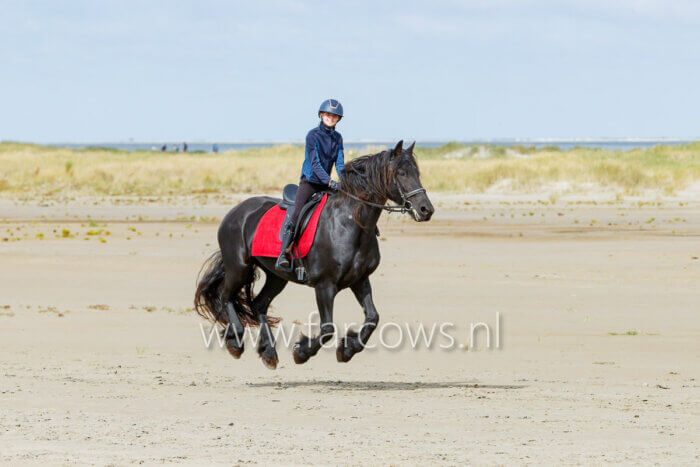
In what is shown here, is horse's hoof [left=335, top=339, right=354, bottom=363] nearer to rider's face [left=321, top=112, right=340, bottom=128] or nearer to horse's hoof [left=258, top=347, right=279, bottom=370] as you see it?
horse's hoof [left=258, top=347, right=279, bottom=370]

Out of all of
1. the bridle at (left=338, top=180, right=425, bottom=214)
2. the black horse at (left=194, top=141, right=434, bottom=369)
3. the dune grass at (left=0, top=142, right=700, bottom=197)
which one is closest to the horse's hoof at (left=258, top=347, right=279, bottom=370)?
the black horse at (left=194, top=141, right=434, bottom=369)

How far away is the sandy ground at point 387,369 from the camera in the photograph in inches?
310

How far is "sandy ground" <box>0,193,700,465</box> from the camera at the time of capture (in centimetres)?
788

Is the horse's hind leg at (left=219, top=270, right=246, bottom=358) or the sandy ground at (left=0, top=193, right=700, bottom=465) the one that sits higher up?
the horse's hind leg at (left=219, top=270, right=246, bottom=358)

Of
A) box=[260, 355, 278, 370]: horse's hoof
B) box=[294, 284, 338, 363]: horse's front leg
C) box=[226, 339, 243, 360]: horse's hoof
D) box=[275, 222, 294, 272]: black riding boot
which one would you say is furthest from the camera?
box=[226, 339, 243, 360]: horse's hoof

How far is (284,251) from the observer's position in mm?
10719

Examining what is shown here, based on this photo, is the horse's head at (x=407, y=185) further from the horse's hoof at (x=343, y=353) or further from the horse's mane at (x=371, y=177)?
the horse's hoof at (x=343, y=353)

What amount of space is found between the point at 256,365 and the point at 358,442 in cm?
470

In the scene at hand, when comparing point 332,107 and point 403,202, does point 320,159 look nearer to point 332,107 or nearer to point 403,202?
point 332,107

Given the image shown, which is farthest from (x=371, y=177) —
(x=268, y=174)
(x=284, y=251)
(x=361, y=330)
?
(x=268, y=174)

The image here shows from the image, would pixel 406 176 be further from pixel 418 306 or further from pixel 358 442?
pixel 418 306

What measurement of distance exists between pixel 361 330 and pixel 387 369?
1778mm

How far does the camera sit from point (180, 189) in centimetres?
5534

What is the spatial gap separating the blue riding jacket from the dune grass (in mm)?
38793
